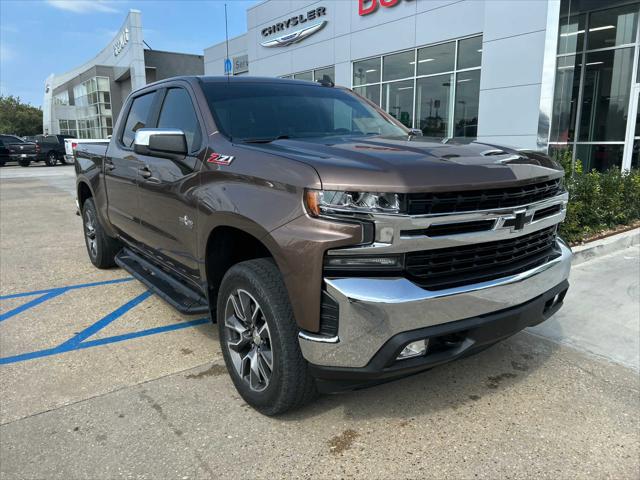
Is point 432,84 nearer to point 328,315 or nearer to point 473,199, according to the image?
point 473,199

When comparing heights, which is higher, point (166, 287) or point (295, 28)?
point (295, 28)

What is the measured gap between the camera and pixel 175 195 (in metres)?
3.47

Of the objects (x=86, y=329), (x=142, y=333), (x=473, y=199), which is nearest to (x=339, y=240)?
(x=473, y=199)

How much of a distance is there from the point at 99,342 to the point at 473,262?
295cm

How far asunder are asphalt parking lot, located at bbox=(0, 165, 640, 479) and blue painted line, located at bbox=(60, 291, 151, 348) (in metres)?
0.02

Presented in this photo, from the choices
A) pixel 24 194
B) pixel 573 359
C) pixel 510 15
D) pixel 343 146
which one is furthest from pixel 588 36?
pixel 24 194

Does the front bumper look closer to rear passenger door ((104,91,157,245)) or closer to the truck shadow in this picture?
the truck shadow

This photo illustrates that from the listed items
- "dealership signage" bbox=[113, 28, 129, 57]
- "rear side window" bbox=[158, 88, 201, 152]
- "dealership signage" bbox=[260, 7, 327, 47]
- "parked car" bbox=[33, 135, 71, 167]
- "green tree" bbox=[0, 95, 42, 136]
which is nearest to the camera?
"rear side window" bbox=[158, 88, 201, 152]

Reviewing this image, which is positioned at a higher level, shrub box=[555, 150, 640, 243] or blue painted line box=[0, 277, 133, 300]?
shrub box=[555, 150, 640, 243]

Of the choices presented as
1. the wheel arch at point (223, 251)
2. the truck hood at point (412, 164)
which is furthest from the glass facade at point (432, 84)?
the wheel arch at point (223, 251)

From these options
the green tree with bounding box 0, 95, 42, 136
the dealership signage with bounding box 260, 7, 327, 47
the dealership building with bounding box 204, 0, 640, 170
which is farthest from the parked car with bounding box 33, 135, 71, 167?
the green tree with bounding box 0, 95, 42, 136

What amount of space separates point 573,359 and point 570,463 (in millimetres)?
1292

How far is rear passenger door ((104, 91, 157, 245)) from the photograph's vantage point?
14.1 feet

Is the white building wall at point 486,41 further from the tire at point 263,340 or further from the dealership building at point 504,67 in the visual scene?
the tire at point 263,340
